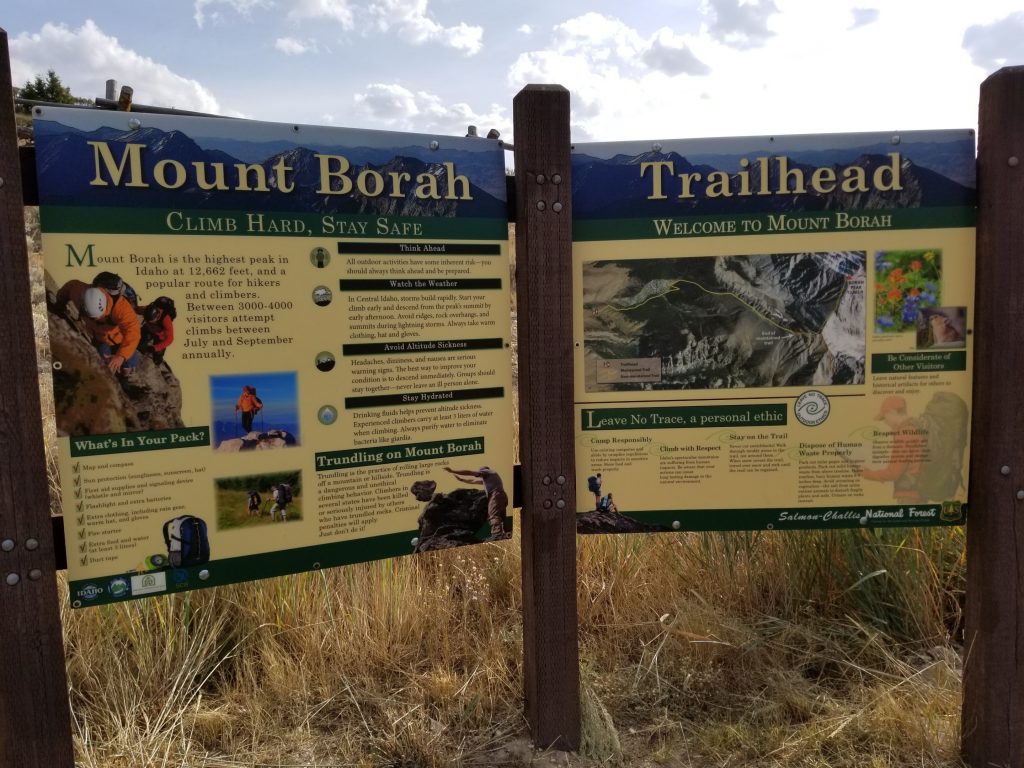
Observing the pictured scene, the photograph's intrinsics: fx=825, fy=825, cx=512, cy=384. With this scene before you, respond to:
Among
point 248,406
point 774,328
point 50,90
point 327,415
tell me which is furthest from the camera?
point 50,90

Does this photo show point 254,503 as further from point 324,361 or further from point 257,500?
point 324,361

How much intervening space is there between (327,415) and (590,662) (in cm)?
166

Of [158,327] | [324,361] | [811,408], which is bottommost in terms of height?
[811,408]

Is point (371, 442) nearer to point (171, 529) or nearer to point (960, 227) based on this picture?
point (171, 529)

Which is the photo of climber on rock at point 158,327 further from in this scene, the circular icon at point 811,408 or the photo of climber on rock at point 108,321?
the circular icon at point 811,408

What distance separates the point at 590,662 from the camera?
3461 millimetres

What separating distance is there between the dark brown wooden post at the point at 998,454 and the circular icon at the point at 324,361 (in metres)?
2.12

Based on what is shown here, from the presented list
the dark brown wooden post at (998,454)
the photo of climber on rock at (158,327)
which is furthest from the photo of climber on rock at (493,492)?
the dark brown wooden post at (998,454)

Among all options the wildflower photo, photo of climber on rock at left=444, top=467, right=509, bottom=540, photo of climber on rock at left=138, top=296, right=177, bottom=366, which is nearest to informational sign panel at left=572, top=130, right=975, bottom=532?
the wildflower photo

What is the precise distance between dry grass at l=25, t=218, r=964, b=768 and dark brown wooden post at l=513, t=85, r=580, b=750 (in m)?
0.25

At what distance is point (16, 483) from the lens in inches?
86.5

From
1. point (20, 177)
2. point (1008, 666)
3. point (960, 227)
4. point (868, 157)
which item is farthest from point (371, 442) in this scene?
point (1008, 666)

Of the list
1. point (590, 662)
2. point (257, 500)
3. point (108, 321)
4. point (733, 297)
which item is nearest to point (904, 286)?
point (733, 297)

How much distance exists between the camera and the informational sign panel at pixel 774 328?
9.09 ft
